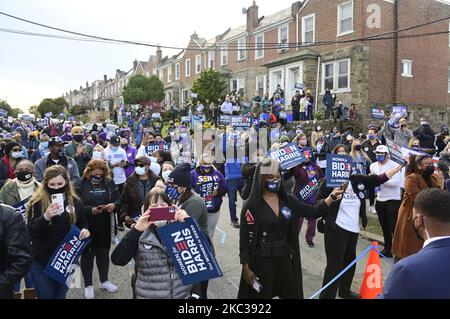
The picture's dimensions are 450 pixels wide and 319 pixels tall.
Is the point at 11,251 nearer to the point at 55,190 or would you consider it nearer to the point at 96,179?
the point at 55,190

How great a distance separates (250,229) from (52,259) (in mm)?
2034

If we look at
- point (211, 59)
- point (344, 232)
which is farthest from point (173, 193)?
point (211, 59)

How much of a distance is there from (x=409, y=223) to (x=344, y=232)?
1008mm

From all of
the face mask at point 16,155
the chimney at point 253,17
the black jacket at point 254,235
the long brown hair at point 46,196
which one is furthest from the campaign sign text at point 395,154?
the chimney at point 253,17

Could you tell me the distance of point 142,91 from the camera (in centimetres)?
4475

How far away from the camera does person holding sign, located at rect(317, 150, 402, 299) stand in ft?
15.1

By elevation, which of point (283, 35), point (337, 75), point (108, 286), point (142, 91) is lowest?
point (108, 286)

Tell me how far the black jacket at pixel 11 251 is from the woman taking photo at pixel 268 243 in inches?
75.7

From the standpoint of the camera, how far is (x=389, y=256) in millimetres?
6566

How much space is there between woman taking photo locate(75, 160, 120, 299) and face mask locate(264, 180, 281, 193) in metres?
2.40

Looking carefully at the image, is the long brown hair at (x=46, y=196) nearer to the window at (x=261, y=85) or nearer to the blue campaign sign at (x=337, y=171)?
the blue campaign sign at (x=337, y=171)

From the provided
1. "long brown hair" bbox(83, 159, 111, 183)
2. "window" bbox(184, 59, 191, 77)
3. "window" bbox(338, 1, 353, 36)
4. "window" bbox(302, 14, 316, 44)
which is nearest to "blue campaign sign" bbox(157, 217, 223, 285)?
"long brown hair" bbox(83, 159, 111, 183)
